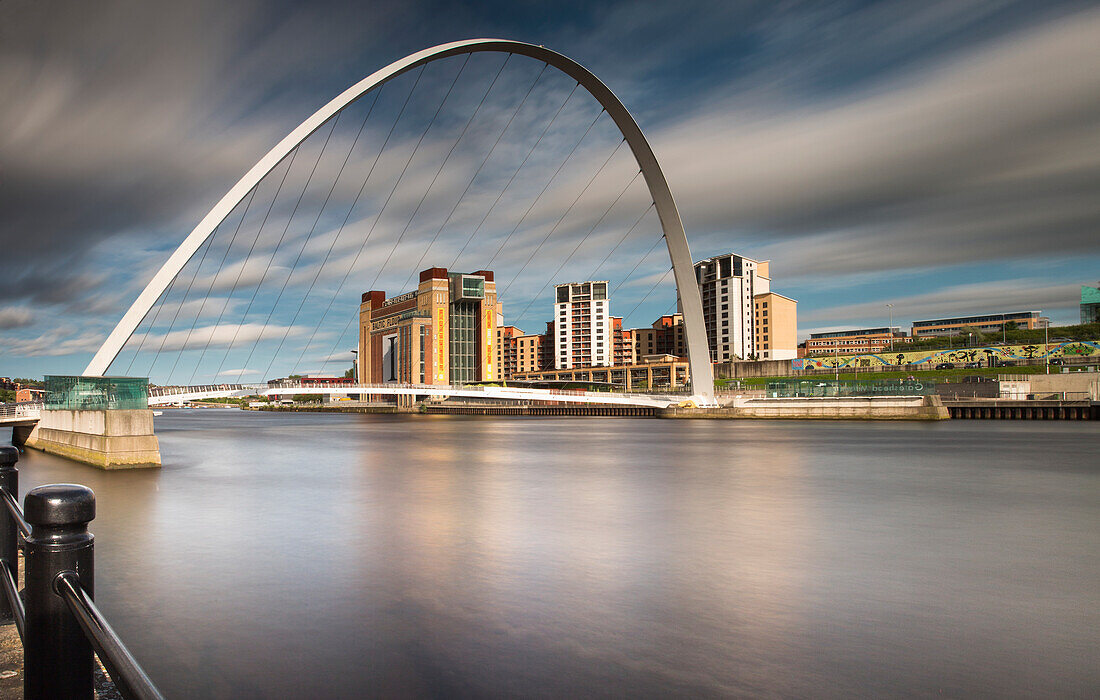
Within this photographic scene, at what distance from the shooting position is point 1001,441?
3131cm

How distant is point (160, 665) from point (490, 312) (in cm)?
13378

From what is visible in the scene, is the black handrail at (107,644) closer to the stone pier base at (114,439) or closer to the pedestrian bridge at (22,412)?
the stone pier base at (114,439)

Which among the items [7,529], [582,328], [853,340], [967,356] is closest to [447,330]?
[582,328]

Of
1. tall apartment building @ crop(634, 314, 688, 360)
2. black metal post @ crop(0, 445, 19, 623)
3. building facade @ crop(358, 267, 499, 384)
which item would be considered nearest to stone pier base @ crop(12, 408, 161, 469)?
black metal post @ crop(0, 445, 19, 623)

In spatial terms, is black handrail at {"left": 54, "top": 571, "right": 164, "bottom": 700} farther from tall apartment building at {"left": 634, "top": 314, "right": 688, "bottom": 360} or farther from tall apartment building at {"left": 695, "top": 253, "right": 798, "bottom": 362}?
tall apartment building at {"left": 634, "top": 314, "right": 688, "bottom": 360}

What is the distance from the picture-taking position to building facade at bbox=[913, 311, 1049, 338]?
5923 inches

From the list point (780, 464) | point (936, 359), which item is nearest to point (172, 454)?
point (780, 464)

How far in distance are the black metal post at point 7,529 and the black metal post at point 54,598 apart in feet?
5.78

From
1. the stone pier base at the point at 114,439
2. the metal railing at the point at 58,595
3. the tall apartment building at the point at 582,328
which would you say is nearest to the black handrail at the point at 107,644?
the metal railing at the point at 58,595

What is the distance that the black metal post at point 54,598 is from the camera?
209cm

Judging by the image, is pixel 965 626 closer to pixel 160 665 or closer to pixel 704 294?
pixel 160 665

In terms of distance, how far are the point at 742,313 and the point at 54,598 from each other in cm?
13936

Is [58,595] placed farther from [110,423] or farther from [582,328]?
[582,328]

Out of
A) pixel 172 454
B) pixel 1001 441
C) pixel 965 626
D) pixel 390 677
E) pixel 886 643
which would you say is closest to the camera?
pixel 390 677
